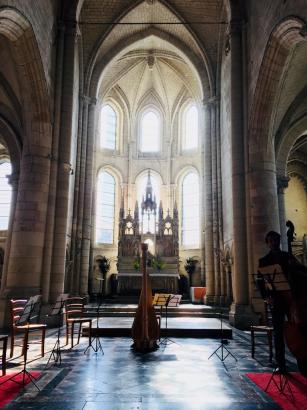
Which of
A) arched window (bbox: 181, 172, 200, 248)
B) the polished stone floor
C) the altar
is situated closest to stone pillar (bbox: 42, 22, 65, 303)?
the polished stone floor

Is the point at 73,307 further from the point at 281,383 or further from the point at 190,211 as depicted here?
the point at 190,211

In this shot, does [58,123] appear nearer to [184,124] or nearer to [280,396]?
[280,396]

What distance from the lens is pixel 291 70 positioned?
13617 mm

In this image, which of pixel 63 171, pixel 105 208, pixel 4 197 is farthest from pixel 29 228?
pixel 105 208

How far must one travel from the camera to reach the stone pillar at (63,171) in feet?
42.5

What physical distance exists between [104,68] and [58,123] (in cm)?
843

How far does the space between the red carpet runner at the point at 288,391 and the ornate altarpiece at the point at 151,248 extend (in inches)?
545

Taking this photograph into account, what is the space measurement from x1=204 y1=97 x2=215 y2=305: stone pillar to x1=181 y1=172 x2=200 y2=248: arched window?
5.42 metres

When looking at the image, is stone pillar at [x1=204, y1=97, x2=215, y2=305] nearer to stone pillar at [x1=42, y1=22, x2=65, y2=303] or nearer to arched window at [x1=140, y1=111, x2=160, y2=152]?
arched window at [x1=140, y1=111, x2=160, y2=152]

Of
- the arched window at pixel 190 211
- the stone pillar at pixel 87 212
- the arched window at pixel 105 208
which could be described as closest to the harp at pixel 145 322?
the stone pillar at pixel 87 212

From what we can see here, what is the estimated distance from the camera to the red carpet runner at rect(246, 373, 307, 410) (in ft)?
14.6

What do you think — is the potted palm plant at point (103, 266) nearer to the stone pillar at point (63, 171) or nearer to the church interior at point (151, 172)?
the church interior at point (151, 172)

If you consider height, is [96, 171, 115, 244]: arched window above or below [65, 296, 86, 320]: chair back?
above

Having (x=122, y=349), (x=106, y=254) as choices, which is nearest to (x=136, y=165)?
(x=106, y=254)
